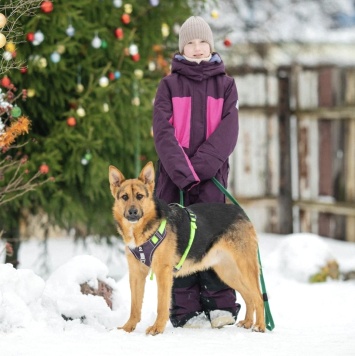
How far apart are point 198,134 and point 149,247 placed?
0.95 metres

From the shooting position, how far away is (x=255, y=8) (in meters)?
14.2

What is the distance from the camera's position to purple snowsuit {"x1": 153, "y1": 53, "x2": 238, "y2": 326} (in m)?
5.32

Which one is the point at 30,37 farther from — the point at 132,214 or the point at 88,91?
the point at 132,214

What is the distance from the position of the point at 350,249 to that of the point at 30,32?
4810 millimetres

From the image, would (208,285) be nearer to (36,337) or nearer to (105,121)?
(36,337)

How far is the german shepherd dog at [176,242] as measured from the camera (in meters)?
4.87

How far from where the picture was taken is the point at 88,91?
24.3 feet

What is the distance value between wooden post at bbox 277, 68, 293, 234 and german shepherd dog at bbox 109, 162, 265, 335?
5.71m

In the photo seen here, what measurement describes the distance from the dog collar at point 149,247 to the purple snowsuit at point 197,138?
47 centimetres

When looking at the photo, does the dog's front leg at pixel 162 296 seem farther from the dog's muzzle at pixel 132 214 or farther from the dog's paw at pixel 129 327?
the dog's muzzle at pixel 132 214

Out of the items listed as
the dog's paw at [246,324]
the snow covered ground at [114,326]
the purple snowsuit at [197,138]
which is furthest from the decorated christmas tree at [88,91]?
the dog's paw at [246,324]

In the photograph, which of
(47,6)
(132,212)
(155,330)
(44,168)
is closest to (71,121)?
(44,168)

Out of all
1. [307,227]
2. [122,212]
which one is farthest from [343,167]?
[122,212]

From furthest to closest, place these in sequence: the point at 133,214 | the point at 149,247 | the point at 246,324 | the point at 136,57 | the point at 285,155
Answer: the point at 285,155 < the point at 136,57 < the point at 246,324 < the point at 149,247 < the point at 133,214
